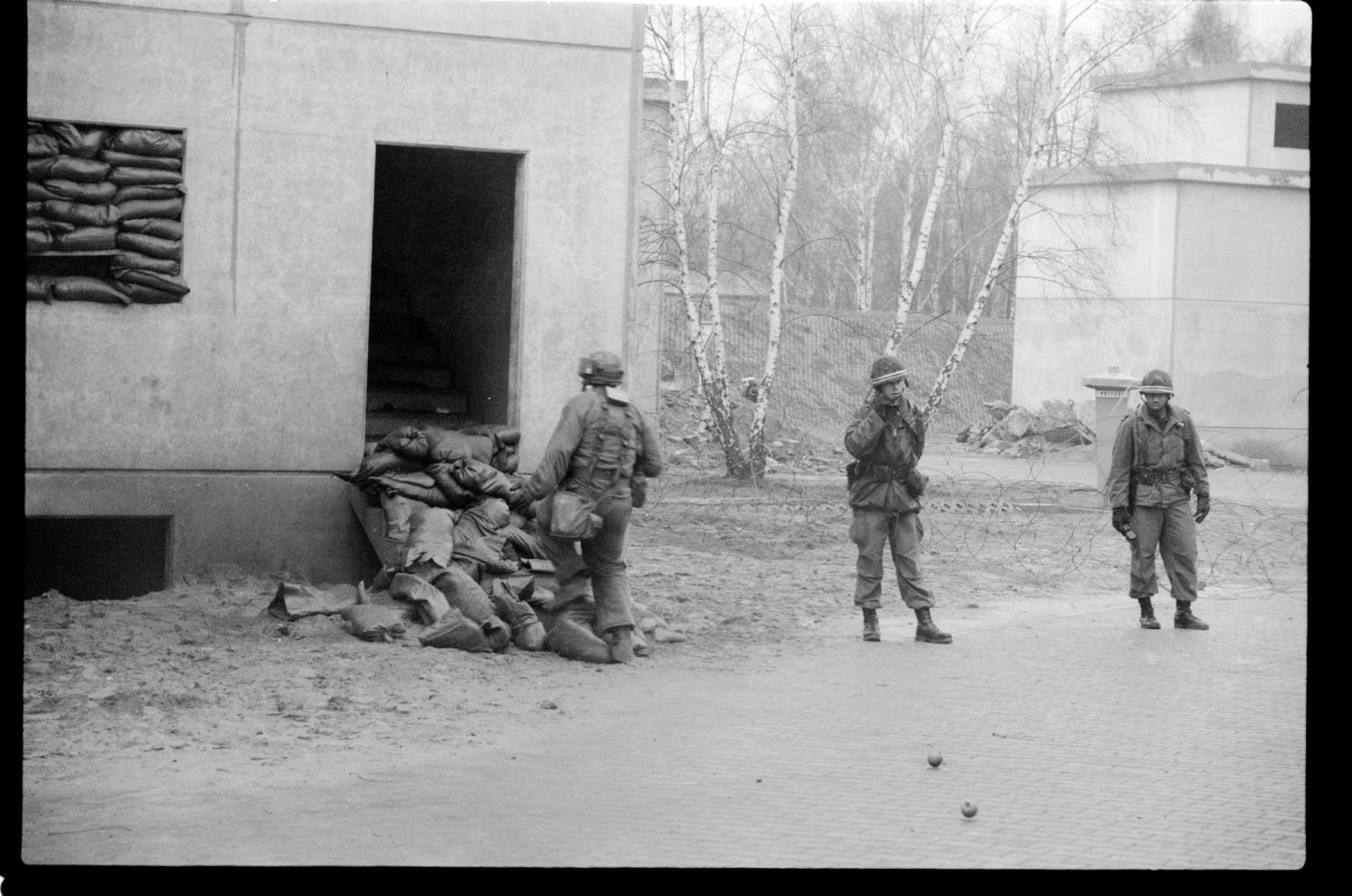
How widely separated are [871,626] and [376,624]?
11.1 feet

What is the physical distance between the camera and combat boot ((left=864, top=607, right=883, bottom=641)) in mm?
10258

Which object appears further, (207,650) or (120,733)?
(207,650)

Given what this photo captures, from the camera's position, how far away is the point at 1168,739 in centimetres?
742

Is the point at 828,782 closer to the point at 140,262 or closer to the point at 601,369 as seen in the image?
the point at 601,369

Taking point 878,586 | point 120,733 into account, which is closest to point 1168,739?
point 878,586

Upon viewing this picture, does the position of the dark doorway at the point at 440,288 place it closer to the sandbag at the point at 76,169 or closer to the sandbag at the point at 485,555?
the sandbag at the point at 485,555

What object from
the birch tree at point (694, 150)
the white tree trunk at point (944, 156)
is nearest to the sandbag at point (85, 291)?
the birch tree at point (694, 150)

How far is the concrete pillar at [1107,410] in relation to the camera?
20.1 meters

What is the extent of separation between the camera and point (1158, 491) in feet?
35.5

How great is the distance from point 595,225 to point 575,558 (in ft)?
10.1

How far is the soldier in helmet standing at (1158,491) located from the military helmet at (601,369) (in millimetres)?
3850

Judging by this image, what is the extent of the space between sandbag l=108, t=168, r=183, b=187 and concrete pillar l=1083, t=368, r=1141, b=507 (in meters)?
12.8

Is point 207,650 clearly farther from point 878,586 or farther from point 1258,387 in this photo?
point 1258,387

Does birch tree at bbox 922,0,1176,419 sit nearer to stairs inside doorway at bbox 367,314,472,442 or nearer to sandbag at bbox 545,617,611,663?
stairs inside doorway at bbox 367,314,472,442
